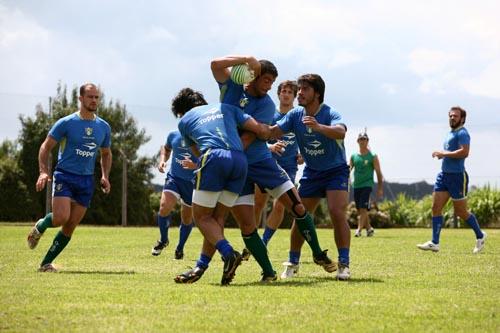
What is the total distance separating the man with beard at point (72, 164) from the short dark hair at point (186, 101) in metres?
1.44

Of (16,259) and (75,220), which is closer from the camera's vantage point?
(75,220)

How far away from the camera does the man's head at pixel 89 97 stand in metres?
10.7

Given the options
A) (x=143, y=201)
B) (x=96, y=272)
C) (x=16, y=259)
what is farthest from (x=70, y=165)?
(x=143, y=201)

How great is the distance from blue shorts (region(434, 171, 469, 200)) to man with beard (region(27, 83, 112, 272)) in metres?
6.46

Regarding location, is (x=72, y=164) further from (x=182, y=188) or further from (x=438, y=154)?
(x=438, y=154)

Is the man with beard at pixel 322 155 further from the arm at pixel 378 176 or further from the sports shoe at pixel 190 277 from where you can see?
the arm at pixel 378 176

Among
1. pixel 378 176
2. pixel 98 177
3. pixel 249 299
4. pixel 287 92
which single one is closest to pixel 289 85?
pixel 287 92

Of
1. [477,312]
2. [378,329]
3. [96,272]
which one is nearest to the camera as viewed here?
[378,329]

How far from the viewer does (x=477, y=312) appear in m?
6.62

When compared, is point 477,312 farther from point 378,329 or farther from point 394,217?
point 394,217

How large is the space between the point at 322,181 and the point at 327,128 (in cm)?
90

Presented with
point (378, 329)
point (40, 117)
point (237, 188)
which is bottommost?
point (378, 329)

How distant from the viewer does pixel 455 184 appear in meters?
15.0

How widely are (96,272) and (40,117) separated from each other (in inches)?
1157
